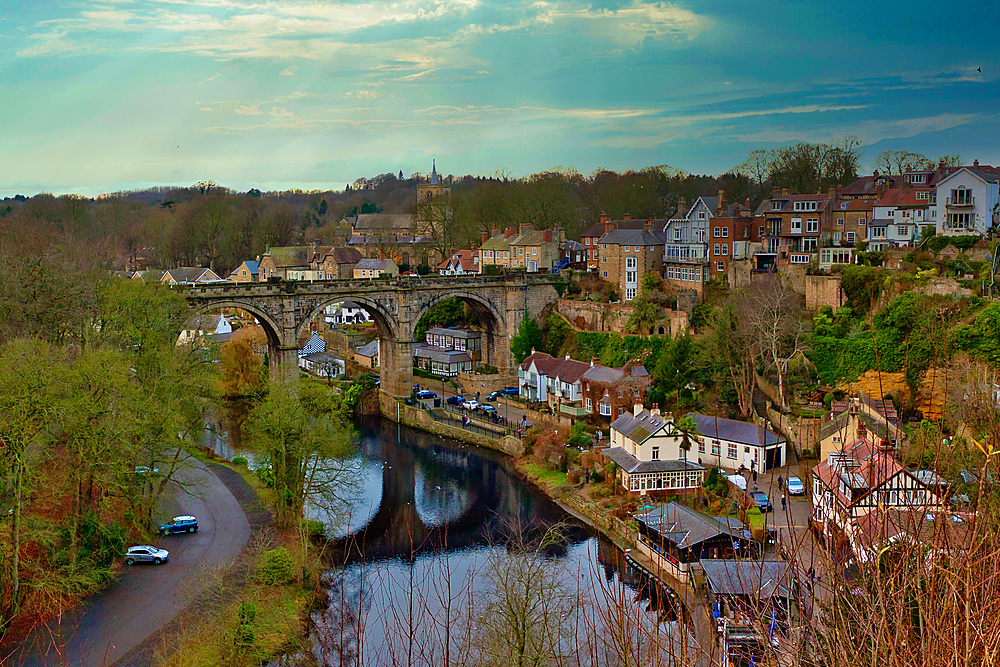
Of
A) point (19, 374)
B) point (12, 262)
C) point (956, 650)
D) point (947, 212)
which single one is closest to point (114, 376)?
point (19, 374)

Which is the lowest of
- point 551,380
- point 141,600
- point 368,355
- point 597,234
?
point 141,600

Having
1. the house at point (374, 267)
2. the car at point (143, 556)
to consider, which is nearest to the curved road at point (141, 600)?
the car at point (143, 556)

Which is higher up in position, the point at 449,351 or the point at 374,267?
the point at 374,267

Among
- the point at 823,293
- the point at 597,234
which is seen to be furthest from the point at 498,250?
the point at 823,293

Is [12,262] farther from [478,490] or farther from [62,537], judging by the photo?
[478,490]

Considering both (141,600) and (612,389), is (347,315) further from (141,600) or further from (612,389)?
(141,600)

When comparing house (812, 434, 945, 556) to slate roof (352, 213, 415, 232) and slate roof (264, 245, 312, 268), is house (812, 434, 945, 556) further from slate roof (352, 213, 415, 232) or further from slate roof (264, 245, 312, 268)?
slate roof (352, 213, 415, 232)
